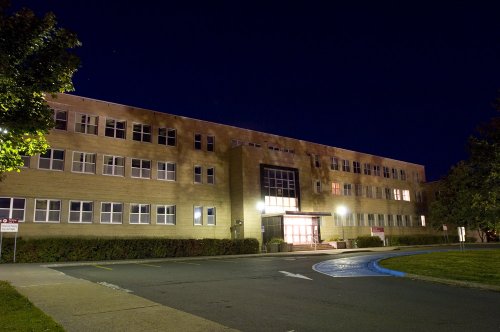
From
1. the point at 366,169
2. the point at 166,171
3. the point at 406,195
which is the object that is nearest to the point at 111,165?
the point at 166,171

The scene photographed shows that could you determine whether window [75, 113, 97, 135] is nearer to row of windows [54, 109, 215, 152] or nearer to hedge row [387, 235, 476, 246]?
row of windows [54, 109, 215, 152]

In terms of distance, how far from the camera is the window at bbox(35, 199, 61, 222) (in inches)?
1160

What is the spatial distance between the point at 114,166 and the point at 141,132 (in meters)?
3.97

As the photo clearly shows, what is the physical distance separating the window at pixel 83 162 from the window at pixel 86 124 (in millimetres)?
1753

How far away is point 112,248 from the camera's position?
94.8 ft

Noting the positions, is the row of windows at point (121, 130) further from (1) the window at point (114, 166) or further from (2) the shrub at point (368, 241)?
(2) the shrub at point (368, 241)

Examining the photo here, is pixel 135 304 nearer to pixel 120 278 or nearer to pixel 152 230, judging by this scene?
pixel 120 278

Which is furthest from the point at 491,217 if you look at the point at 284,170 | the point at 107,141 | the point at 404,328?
the point at 107,141

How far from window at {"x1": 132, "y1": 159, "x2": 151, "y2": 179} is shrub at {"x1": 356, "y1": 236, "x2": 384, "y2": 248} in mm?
22876

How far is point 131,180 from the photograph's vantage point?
34219mm

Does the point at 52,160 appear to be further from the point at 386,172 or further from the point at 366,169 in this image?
the point at 386,172

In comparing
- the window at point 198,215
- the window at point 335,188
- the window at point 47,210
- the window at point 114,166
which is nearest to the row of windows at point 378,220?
the window at point 335,188

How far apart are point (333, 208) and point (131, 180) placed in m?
24.4

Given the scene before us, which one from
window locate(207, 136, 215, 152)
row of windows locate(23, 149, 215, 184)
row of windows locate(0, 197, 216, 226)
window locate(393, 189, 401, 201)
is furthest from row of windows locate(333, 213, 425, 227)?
row of windows locate(23, 149, 215, 184)
